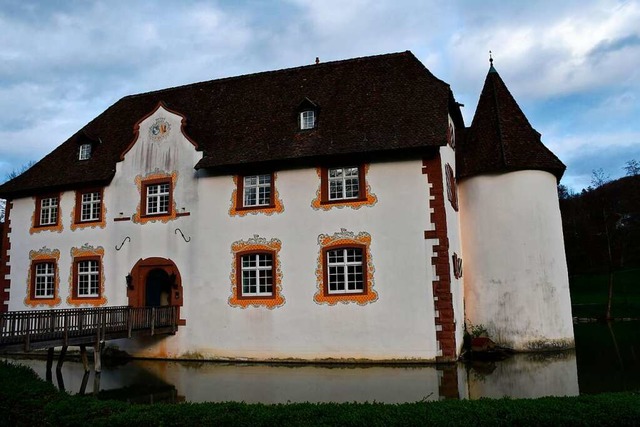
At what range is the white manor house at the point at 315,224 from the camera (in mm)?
15898

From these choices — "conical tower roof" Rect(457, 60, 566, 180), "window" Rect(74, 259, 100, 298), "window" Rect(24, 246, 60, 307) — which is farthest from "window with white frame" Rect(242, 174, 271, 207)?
"window" Rect(24, 246, 60, 307)

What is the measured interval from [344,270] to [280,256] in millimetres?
2100

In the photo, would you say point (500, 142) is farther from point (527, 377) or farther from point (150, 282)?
point (150, 282)

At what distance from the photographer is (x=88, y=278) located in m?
19.4

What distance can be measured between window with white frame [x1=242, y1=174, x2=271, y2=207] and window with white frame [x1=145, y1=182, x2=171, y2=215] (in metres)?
2.89

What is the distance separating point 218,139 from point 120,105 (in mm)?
7619

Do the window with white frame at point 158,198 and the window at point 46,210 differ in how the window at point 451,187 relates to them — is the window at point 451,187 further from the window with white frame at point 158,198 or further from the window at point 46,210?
the window at point 46,210

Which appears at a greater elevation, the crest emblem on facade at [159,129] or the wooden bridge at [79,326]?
the crest emblem on facade at [159,129]

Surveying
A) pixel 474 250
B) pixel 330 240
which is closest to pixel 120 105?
pixel 330 240

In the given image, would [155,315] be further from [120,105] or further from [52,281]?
[120,105]

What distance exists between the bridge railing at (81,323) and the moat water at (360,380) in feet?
3.81

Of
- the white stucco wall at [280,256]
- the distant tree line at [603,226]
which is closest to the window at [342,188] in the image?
the white stucco wall at [280,256]

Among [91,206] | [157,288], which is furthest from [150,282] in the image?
[91,206]

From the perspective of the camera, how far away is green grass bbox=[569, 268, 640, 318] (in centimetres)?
3109
